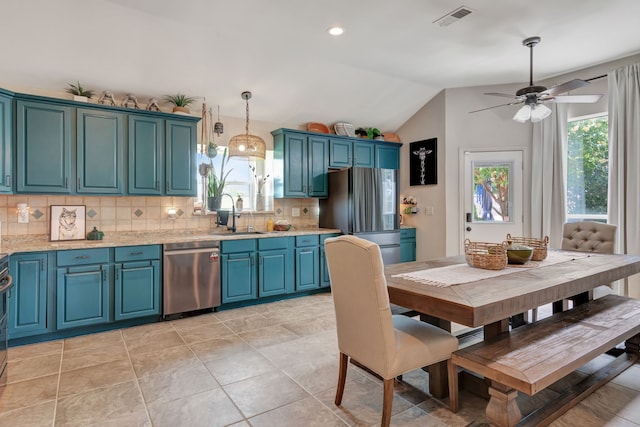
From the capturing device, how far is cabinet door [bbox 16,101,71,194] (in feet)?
10.4

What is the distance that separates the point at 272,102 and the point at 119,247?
8.27ft

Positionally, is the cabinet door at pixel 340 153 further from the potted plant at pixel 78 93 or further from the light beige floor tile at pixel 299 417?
the light beige floor tile at pixel 299 417

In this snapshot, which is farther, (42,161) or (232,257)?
(232,257)

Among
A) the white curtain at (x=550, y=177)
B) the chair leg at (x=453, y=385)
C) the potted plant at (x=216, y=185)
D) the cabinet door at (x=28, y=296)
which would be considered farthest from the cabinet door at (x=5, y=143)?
the white curtain at (x=550, y=177)

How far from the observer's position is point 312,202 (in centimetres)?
534

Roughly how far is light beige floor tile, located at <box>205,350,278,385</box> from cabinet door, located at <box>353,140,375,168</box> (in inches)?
134

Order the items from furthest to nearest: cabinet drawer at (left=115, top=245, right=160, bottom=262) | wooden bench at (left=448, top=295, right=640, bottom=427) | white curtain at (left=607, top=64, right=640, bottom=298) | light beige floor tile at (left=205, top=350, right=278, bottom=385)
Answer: white curtain at (left=607, top=64, right=640, bottom=298) < cabinet drawer at (left=115, top=245, right=160, bottom=262) < light beige floor tile at (left=205, top=350, right=278, bottom=385) < wooden bench at (left=448, top=295, right=640, bottom=427)

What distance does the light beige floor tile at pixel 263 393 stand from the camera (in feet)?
6.84

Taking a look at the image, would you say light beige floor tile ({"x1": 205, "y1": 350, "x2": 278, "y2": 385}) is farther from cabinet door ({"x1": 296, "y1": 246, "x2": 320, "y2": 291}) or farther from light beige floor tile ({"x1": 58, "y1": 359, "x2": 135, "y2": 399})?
cabinet door ({"x1": 296, "y1": 246, "x2": 320, "y2": 291})

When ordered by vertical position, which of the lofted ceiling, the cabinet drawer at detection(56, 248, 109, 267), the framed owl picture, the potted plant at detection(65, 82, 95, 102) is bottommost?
the cabinet drawer at detection(56, 248, 109, 267)

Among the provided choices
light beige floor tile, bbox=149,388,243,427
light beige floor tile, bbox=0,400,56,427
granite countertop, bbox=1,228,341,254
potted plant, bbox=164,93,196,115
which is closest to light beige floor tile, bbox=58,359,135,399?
light beige floor tile, bbox=0,400,56,427

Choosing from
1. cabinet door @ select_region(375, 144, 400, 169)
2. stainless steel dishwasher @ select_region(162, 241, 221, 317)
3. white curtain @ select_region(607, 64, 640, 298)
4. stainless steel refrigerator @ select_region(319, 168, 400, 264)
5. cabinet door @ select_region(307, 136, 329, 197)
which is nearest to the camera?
stainless steel dishwasher @ select_region(162, 241, 221, 317)

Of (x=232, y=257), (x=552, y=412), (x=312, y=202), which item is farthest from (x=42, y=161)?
(x=552, y=412)

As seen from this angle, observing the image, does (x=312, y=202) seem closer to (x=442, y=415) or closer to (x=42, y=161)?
(x=42, y=161)
